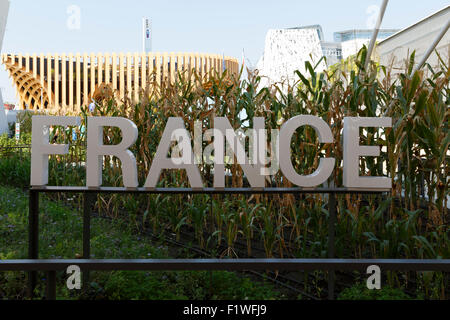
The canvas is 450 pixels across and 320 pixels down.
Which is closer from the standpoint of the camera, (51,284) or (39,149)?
(51,284)

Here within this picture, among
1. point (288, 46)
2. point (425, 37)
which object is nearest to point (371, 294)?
point (425, 37)

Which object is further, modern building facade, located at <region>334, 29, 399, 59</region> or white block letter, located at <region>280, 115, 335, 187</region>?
modern building facade, located at <region>334, 29, 399, 59</region>

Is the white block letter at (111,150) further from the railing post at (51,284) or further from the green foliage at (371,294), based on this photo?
the green foliage at (371,294)

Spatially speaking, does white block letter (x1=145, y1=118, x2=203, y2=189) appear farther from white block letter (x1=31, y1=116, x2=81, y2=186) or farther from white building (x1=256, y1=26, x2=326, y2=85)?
white building (x1=256, y1=26, x2=326, y2=85)

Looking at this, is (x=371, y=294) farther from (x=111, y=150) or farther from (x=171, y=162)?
(x=111, y=150)

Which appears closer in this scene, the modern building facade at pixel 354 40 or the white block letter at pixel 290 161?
the white block letter at pixel 290 161

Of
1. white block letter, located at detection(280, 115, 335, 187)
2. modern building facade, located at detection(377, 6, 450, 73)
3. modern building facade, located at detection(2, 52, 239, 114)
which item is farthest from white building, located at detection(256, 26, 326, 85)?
white block letter, located at detection(280, 115, 335, 187)

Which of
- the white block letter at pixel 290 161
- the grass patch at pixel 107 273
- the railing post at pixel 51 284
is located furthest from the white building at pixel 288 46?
the railing post at pixel 51 284

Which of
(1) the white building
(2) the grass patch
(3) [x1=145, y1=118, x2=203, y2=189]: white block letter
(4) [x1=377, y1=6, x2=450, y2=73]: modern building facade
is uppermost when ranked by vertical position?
(1) the white building

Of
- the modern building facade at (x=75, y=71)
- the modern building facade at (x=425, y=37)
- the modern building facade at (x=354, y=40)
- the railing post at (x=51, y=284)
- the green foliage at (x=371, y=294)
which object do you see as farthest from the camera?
the modern building facade at (x=75, y=71)

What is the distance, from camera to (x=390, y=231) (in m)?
2.79

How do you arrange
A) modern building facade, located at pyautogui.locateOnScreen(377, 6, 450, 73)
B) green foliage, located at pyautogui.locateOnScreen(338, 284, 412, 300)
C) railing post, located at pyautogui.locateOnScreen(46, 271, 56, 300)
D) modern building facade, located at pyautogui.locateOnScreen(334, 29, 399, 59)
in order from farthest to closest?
modern building facade, located at pyautogui.locateOnScreen(377, 6, 450, 73) → modern building facade, located at pyautogui.locateOnScreen(334, 29, 399, 59) → green foliage, located at pyautogui.locateOnScreen(338, 284, 412, 300) → railing post, located at pyautogui.locateOnScreen(46, 271, 56, 300)

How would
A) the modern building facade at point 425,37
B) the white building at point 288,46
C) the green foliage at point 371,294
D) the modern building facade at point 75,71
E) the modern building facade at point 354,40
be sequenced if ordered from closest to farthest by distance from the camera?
1. the green foliage at point 371,294
2. the modern building facade at point 354,40
3. the modern building facade at point 425,37
4. the modern building facade at point 75,71
5. the white building at point 288,46

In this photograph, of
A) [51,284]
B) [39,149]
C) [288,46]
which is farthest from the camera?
[288,46]
